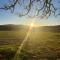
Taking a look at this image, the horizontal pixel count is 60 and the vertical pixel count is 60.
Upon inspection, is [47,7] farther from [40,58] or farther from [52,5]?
[40,58]

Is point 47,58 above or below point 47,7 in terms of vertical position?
below

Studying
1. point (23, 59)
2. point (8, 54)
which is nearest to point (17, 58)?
point (23, 59)

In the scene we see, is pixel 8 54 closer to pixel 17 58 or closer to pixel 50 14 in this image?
pixel 17 58

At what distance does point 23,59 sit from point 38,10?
3.52 meters

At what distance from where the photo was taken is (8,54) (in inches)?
824

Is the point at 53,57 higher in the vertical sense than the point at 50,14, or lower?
lower

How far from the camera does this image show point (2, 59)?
1962 centimetres

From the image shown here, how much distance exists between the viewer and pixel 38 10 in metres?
19.7

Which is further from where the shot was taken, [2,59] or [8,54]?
[8,54]

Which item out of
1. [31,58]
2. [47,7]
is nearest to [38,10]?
[47,7]

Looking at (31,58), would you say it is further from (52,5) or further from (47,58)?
(52,5)

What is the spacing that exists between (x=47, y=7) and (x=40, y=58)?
389 centimetres

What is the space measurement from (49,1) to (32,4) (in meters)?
1.16

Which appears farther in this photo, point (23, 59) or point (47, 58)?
point (47, 58)
